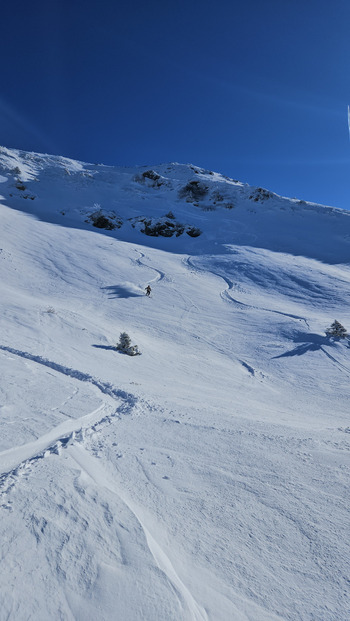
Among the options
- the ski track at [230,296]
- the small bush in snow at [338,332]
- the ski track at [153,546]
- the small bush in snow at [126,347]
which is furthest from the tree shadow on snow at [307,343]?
the ski track at [153,546]

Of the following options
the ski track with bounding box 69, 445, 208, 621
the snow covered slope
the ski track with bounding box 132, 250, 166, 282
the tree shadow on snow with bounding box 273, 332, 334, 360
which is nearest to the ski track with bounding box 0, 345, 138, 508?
the snow covered slope

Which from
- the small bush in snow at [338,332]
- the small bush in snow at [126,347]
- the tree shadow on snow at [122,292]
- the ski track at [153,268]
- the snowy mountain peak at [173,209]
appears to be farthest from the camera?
the snowy mountain peak at [173,209]

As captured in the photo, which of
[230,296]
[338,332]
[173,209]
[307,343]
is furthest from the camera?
[173,209]

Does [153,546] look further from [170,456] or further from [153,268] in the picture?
[153,268]

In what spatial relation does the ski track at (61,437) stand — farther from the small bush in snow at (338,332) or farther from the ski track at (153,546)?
the small bush in snow at (338,332)

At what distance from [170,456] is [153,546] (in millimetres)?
1315

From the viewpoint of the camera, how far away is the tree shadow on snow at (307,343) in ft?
34.2

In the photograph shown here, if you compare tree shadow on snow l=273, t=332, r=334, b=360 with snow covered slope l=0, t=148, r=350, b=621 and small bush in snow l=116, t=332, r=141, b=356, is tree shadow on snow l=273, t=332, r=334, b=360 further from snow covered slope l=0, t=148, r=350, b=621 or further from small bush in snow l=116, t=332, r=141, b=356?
small bush in snow l=116, t=332, r=141, b=356

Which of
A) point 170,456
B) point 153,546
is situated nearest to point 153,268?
point 170,456

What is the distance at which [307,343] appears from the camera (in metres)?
11.2

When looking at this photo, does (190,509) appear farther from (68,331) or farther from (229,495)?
(68,331)

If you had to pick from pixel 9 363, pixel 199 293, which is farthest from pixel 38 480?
pixel 199 293

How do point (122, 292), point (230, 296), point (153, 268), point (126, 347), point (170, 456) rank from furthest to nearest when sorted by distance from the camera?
point (153, 268) → point (230, 296) → point (122, 292) → point (126, 347) → point (170, 456)

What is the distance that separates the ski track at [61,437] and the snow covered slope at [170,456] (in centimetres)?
2
